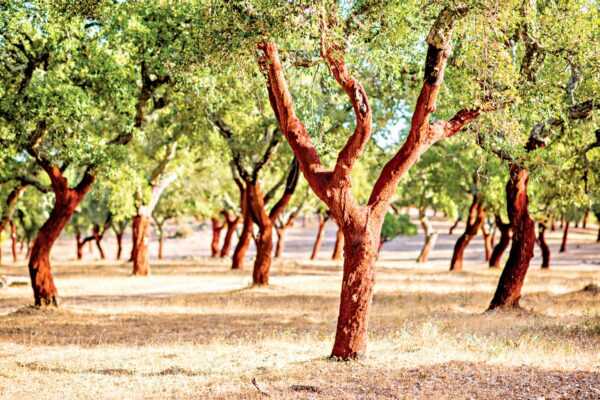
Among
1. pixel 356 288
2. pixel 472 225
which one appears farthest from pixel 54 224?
pixel 472 225

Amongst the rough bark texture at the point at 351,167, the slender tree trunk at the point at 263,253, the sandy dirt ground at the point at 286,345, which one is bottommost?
the sandy dirt ground at the point at 286,345

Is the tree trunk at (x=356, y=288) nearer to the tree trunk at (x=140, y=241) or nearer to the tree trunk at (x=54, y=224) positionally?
the tree trunk at (x=54, y=224)

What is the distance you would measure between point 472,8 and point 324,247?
7057 cm

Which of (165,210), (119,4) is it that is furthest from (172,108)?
(165,210)

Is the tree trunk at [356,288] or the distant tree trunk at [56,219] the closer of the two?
the tree trunk at [356,288]

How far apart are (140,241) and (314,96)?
20.6 metres

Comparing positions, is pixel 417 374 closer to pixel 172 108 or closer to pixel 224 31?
pixel 224 31

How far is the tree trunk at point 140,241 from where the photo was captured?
2967cm

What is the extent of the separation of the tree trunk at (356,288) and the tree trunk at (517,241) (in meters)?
7.79

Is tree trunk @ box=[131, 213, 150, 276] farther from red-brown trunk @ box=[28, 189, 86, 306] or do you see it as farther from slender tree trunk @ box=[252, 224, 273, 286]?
red-brown trunk @ box=[28, 189, 86, 306]

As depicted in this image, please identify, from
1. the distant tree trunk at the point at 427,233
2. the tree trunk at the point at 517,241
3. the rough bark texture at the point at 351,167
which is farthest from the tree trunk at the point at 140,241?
the rough bark texture at the point at 351,167

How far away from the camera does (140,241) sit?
30094 millimetres

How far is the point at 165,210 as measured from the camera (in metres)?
47.1

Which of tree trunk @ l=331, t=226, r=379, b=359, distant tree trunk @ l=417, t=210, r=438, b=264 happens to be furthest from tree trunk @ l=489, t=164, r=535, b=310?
distant tree trunk @ l=417, t=210, r=438, b=264
